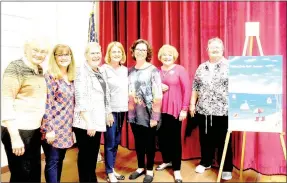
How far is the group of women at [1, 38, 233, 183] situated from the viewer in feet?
6.01

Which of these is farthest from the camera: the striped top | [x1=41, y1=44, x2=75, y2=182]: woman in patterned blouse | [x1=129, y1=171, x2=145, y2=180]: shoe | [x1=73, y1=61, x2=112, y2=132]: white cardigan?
[x1=129, y1=171, x2=145, y2=180]: shoe

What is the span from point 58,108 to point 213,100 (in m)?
1.41

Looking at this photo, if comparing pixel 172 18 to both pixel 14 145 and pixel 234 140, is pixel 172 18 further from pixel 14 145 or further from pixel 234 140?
pixel 14 145

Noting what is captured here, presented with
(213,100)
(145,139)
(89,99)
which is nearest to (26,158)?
(89,99)

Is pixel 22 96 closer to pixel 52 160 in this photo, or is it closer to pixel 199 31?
pixel 52 160

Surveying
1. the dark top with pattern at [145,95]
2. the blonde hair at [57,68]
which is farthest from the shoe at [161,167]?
the blonde hair at [57,68]

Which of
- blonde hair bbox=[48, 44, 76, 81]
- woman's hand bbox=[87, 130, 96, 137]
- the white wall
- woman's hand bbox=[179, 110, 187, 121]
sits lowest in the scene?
woman's hand bbox=[87, 130, 96, 137]

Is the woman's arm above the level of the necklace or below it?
below

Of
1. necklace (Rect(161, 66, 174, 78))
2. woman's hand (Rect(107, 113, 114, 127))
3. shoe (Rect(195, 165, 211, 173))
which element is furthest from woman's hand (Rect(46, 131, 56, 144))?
shoe (Rect(195, 165, 211, 173))

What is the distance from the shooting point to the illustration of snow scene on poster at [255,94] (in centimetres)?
233

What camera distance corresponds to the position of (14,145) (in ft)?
5.73

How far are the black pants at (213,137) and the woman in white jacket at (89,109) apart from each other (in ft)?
3.47

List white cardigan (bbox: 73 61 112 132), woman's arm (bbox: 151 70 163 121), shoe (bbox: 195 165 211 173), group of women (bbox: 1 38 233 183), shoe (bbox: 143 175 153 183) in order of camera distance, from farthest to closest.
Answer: shoe (bbox: 195 165 211 173), shoe (bbox: 143 175 153 183), woman's arm (bbox: 151 70 163 121), white cardigan (bbox: 73 61 112 132), group of women (bbox: 1 38 233 183)

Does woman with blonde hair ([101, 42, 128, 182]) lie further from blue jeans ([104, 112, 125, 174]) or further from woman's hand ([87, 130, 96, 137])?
woman's hand ([87, 130, 96, 137])
